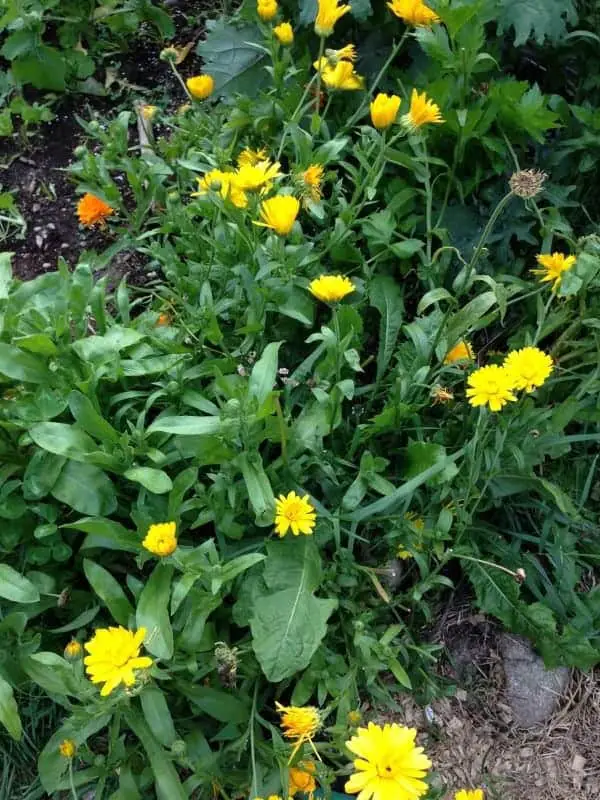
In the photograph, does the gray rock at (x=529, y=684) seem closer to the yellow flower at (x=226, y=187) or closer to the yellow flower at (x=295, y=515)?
the yellow flower at (x=295, y=515)

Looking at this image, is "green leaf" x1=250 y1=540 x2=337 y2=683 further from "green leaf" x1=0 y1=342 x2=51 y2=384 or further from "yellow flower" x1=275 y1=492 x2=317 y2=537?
"green leaf" x1=0 y1=342 x2=51 y2=384

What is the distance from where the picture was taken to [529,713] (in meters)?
1.98

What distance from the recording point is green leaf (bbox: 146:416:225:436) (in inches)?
67.4

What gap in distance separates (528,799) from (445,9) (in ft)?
6.28

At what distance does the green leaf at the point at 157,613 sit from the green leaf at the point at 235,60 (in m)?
1.69

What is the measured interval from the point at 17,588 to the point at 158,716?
1.26 ft

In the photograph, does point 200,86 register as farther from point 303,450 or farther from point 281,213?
point 303,450

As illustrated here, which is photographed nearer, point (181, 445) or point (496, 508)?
point (181, 445)

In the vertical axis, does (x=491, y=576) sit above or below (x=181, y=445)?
below

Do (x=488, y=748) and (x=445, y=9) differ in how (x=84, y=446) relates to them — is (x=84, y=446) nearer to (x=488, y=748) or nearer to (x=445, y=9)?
(x=488, y=748)

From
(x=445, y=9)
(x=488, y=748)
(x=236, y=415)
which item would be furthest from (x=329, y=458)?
(x=445, y=9)

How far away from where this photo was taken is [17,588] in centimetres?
167

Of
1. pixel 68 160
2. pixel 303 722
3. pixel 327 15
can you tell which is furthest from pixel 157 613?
pixel 68 160

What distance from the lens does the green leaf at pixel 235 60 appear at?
2688mm
